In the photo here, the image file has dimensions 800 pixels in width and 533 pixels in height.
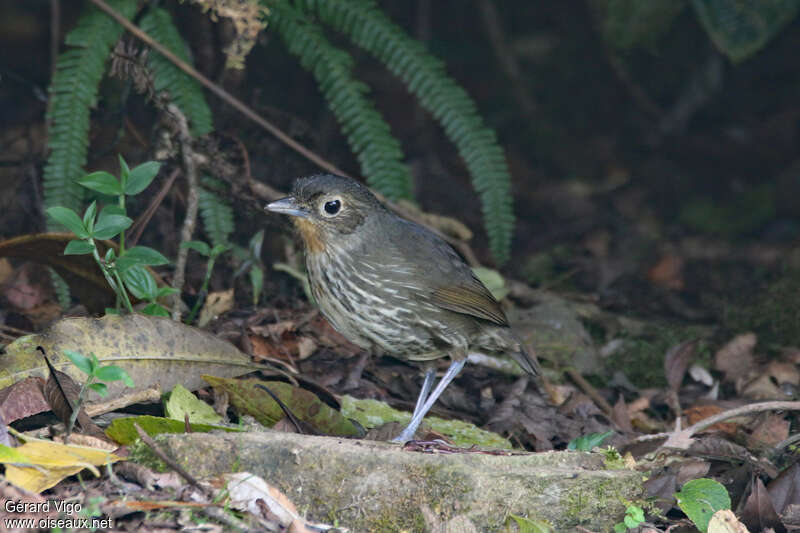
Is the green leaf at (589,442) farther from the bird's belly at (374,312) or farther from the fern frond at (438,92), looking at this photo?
the fern frond at (438,92)

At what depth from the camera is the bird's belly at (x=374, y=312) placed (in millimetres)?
4340

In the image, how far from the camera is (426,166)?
7.50m

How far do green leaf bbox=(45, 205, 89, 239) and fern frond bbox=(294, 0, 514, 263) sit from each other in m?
2.42

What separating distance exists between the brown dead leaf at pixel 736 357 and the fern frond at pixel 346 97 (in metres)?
2.13

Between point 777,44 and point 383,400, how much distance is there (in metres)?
5.19

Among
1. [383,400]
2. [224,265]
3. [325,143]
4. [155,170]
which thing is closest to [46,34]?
[325,143]

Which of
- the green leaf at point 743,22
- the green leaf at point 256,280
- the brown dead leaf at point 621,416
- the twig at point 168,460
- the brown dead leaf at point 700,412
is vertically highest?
the green leaf at point 743,22

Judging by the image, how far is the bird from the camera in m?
4.37

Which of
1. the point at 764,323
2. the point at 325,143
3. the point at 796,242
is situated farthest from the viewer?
the point at 796,242

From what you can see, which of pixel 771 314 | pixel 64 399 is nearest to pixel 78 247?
pixel 64 399

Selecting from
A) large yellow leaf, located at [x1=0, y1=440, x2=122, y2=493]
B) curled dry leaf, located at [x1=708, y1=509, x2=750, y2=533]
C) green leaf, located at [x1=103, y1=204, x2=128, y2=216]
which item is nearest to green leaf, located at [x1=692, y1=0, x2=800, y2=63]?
curled dry leaf, located at [x1=708, y1=509, x2=750, y2=533]

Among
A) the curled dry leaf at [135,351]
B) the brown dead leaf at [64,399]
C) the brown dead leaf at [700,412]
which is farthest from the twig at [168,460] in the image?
the brown dead leaf at [700,412]

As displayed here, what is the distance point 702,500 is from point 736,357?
2220 millimetres

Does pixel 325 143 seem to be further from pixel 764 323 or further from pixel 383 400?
pixel 764 323
